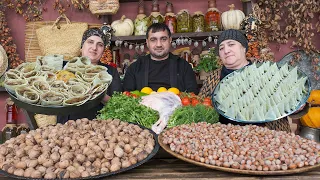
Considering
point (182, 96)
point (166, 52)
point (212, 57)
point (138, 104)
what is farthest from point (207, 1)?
point (138, 104)

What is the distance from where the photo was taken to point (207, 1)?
13.1ft

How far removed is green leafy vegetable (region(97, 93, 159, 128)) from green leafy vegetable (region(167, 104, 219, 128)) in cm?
13

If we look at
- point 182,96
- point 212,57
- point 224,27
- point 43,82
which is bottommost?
point 182,96

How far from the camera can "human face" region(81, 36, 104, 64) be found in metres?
2.67

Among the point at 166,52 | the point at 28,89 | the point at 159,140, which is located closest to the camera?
the point at 159,140

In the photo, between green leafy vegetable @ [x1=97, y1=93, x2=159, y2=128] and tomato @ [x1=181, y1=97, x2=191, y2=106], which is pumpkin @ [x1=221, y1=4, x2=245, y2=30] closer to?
tomato @ [x1=181, y1=97, x2=191, y2=106]

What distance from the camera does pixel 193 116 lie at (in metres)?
1.80

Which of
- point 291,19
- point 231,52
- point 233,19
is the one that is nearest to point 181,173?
point 231,52

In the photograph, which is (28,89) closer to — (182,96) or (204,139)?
(204,139)

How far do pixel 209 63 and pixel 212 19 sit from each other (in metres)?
0.57

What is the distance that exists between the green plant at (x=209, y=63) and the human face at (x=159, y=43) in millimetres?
487

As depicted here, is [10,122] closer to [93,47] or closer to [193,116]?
[93,47]

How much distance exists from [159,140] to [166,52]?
6.41 feet

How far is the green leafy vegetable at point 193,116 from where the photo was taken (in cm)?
180
